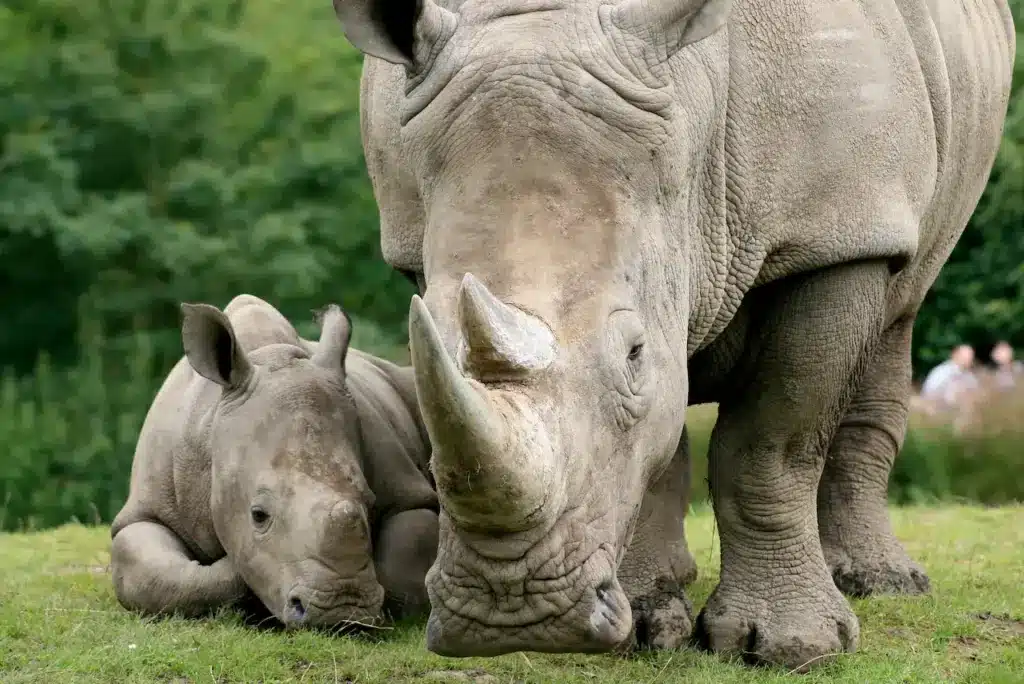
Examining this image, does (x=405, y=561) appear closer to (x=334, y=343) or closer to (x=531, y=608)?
(x=334, y=343)

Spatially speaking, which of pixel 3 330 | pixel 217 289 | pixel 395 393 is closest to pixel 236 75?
pixel 217 289

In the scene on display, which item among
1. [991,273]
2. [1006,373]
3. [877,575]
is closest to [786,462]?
[877,575]

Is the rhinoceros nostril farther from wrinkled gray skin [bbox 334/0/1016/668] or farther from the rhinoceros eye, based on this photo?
wrinkled gray skin [bbox 334/0/1016/668]

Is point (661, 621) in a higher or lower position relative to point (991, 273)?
higher

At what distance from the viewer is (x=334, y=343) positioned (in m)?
6.69

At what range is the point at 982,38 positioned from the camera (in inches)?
266

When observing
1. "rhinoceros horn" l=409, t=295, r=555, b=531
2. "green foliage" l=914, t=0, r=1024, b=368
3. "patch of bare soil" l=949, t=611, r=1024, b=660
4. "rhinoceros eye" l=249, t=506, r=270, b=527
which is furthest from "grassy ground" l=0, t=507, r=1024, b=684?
"green foliage" l=914, t=0, r=1024, b=368

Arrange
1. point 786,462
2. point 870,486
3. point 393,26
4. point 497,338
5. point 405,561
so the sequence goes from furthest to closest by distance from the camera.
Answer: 1. point 870,486
2. point 405,561
3. point 786,462
4. point 393,26
5. point 497,338

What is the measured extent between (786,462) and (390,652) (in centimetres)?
145

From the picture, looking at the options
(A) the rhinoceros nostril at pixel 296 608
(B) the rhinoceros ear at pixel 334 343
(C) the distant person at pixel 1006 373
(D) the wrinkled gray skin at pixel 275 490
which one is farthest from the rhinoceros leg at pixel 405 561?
(C) the distant person at pixel 1006 373

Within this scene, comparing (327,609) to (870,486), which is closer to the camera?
(327,609)

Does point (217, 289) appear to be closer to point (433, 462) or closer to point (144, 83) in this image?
point (144, 83)

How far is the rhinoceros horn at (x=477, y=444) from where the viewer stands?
3789 millimetres

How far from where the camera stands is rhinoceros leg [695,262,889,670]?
5.56 meters
